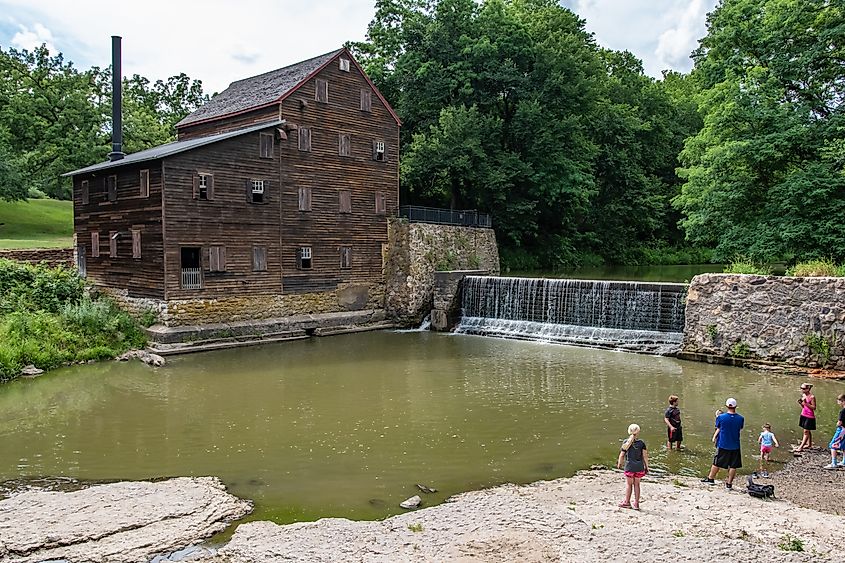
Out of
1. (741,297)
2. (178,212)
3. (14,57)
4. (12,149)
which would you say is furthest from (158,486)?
(14,57)

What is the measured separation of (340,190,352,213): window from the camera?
30562 mm

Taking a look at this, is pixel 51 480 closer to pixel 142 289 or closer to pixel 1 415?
pixel 1 415

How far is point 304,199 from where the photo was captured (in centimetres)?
2914

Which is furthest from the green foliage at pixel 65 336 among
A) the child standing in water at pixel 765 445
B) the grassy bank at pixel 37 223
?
the child standing in water at pixel 765 445

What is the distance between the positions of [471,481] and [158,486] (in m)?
5.33

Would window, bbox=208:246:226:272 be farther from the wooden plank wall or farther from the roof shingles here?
the roof shingles

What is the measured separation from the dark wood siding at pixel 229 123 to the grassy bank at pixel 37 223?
10.4 metres

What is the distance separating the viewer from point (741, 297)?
2192cm

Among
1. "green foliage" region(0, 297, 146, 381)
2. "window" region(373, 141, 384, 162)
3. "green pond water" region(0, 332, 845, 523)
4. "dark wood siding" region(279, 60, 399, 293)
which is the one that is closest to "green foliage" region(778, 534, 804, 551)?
"green pond water" region(0, 332, 845, 523)

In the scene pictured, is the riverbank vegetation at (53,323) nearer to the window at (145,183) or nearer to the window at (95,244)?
the window at (95,244)

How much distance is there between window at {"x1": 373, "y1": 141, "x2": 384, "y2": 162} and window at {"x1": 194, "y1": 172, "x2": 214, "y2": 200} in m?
8.58

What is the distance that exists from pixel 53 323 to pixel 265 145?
10.5 m

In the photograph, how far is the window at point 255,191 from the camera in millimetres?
27172

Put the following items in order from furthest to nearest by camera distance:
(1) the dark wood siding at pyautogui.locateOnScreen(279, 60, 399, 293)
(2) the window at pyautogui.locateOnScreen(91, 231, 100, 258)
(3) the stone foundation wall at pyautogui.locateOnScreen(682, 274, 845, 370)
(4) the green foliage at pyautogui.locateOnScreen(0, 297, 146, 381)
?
(1) the dark wood siding at pyautogui.locateOnScreen(279, 60, 399, 293) < (2) the window at pyautogui.locateOnScreen(91, 231, 100, 258) < (4) the green foliage at pyautogui.locateOnScreen(0, 297, 146, 381) < (3) the stone foundation wall at pyautogui.locateOnScreen(682, 274, 845, 370)
